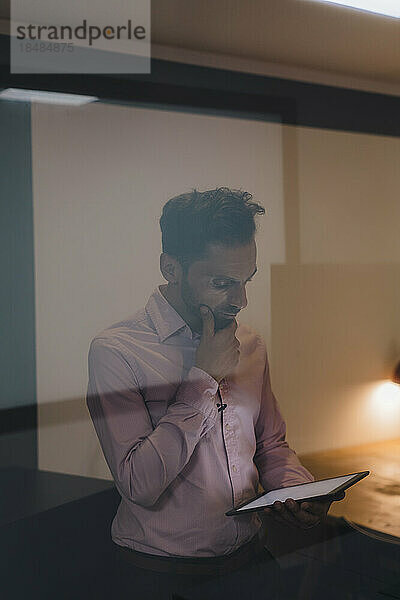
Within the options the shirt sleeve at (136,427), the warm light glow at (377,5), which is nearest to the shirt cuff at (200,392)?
the shirt sleeve at (136,427)

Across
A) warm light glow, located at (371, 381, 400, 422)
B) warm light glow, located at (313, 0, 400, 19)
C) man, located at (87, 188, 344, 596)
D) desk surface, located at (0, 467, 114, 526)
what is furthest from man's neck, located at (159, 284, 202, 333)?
warm light glow, located at (313, 0, 400, 19)

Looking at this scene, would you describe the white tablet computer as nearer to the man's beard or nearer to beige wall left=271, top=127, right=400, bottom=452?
beige wall left=271, top=127, right=400, bottom=452

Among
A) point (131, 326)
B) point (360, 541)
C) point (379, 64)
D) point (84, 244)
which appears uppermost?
point (379, 64)

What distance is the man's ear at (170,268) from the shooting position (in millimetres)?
942

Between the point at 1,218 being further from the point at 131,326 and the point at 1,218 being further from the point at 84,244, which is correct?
the point at 131,326

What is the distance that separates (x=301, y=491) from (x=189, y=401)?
0.25m

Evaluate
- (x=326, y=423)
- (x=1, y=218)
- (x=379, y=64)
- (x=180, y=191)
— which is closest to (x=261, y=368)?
(x=326, y=423)

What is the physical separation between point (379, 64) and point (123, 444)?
0.77m

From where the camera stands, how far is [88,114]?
0.90m

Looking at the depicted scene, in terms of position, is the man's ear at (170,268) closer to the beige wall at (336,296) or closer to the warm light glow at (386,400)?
the beige wall at (336,296)

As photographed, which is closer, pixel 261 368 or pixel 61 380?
pixel 61 380

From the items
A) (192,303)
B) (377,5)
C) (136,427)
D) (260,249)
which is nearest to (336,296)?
(260,249)

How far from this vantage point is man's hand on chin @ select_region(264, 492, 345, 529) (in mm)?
1038

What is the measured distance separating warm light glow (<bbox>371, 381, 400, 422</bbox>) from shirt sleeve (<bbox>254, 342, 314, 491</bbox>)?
180mm
